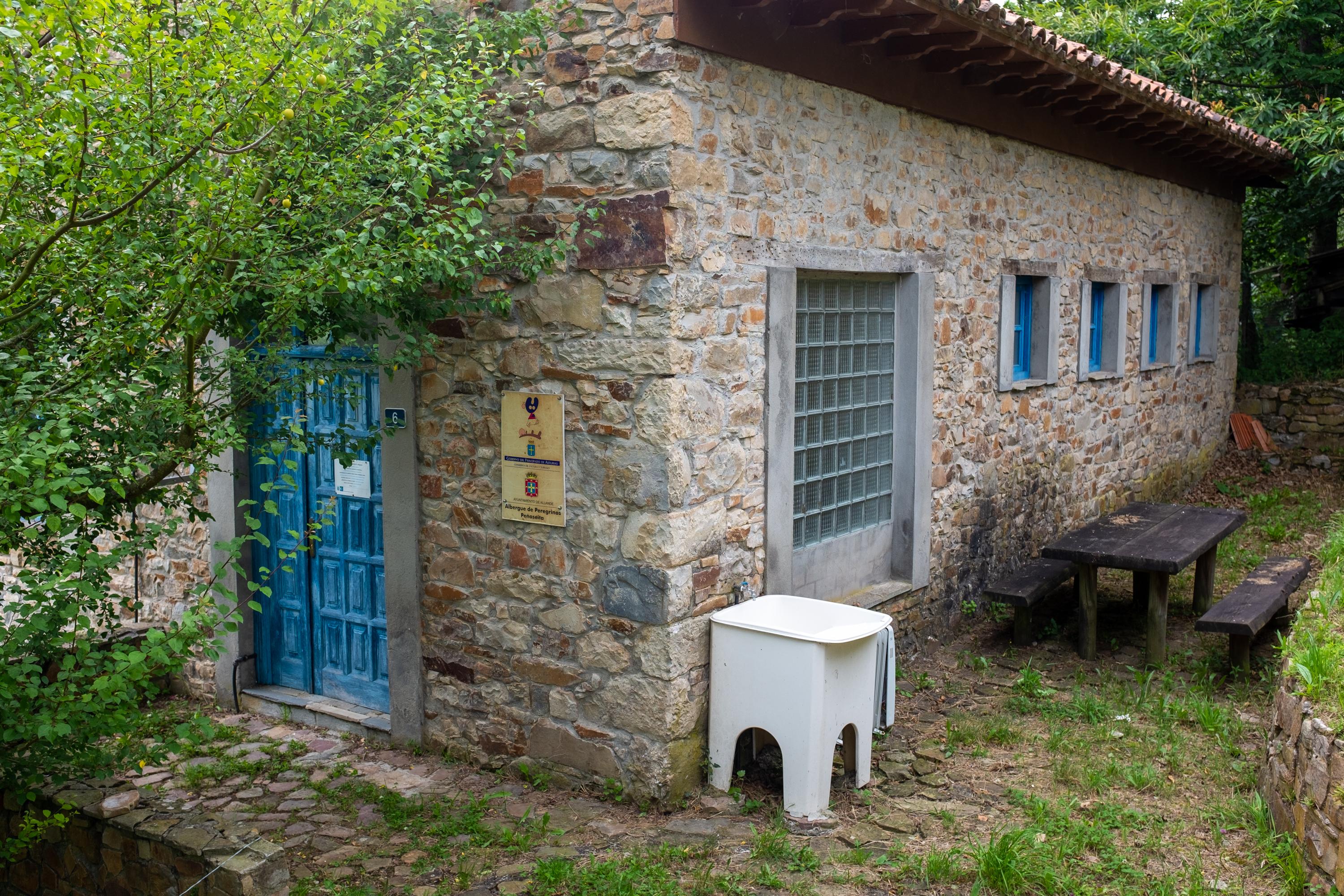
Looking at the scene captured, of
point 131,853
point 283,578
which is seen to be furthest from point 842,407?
point 131,853

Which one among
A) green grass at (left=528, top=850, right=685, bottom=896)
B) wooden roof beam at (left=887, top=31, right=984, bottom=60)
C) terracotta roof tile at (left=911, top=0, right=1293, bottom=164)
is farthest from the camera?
wooden roof beam at (left=887, top=31, right=984, bottom=60)

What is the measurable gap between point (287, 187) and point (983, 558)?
16.3ft

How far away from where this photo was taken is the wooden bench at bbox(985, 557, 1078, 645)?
21.3 feet

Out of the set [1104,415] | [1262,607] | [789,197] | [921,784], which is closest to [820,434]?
[789,197]

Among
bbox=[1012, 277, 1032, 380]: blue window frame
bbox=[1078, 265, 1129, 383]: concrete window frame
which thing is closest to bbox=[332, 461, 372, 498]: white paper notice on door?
bbox=[1012, 277, 1032, 380]: blue window frame

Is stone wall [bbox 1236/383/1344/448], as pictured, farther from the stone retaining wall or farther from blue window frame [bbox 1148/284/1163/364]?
the stone retaining wall

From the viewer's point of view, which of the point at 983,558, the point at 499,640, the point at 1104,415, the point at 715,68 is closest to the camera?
the point at 715,68

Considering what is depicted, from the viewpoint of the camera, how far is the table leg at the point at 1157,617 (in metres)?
6.38

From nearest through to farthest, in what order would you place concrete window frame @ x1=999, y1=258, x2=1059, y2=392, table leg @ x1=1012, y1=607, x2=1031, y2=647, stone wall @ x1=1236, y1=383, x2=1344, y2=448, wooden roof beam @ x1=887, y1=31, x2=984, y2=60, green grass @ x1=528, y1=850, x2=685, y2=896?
green grass @ x1=528, y1=850, x2=685, y2=896 < wooden roof beam @ x1=887, y1=31, x2=984, y2=60 < table leg @ x1=1012, y1=607, x2=1031, y2=647 < concrete window frame @ x1=999, y1=258, x2=1059, y2=392 < stone wall @ x1=1236, y1=383, x2=1344, y2=448

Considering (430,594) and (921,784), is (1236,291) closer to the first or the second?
(921,784)

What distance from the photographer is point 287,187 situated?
397 cm

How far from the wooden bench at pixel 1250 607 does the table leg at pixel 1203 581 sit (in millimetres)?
428

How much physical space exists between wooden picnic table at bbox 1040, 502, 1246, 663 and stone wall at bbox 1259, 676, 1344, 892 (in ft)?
6.25

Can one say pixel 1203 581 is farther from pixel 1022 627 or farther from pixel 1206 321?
pixel 1206 321
